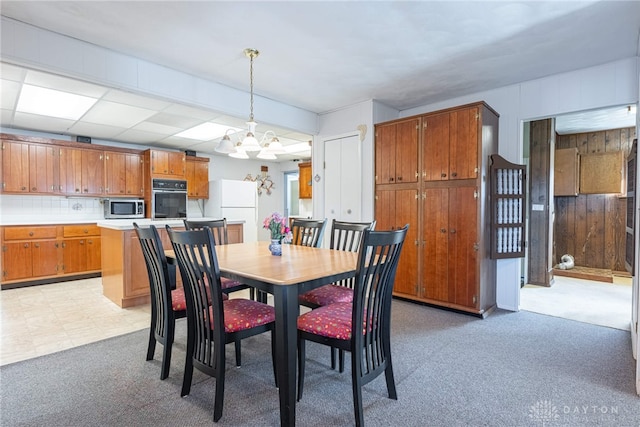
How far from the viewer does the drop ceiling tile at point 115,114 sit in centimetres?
396

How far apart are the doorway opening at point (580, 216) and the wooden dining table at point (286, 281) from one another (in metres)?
3.00

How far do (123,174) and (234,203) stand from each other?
1.97 meters

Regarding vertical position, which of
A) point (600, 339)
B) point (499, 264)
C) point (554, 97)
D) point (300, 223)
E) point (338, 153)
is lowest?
point (600, 339)

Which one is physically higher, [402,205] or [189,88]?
[189,88]

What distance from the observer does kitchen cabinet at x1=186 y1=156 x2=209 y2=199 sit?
6367mm

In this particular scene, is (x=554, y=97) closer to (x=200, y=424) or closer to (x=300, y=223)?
(x=300, y=223)

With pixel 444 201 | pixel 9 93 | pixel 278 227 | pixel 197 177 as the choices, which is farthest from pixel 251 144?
pixel 197 177

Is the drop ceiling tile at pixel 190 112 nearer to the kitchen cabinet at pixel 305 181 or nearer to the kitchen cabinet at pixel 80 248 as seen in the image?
the kitchen cabinet at pixel 80 248

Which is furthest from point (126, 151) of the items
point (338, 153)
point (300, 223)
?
point (300, 223)

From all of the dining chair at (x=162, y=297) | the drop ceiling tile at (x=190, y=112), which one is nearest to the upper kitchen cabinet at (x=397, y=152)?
the drop ceiling tile at (x=190, y=112)

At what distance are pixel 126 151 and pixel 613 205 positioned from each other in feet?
27.1

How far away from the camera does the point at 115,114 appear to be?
427cm

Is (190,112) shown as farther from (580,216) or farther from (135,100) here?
(580,216)

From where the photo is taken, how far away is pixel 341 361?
221 cm
